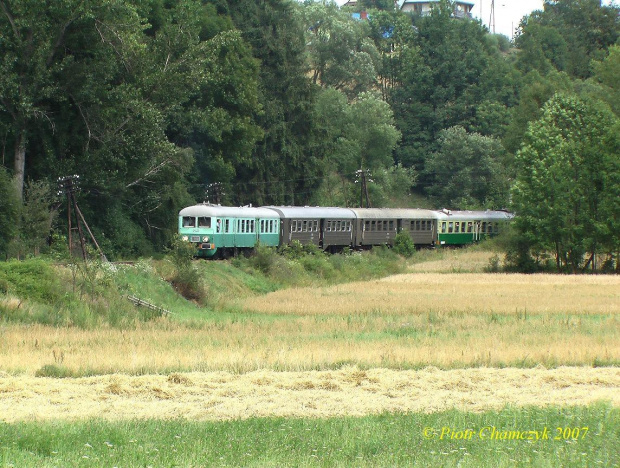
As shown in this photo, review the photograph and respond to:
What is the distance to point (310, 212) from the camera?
195 feet

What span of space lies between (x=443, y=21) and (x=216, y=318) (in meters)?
86.8

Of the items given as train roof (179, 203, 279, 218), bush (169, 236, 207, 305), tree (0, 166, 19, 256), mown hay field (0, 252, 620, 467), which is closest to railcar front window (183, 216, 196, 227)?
train roof (179, 203, 279, 218)

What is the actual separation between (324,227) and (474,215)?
67.9 ft

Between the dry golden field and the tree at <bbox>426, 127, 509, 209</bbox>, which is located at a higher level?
the tree at <bbox>426, 127, 509, 209</bbox>

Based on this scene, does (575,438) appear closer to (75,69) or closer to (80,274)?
(80,274)

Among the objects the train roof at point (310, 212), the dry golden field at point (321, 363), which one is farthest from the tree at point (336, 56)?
the dry golden field at point (321, 363)

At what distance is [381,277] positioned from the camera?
57.6 meters

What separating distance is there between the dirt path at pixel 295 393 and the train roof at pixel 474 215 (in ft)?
178

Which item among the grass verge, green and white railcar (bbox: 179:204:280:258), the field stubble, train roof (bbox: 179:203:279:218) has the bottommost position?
the field stubble

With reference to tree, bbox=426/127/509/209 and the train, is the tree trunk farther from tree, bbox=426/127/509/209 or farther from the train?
tree, bbox=426/127/509/209

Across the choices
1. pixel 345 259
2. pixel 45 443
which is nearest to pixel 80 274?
pixel 45 443

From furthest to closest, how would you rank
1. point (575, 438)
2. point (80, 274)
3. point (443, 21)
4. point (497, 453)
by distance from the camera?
1. point (443, 21)
2. point (80, 274)
3. point (575, 438)
4. point (497, 453)

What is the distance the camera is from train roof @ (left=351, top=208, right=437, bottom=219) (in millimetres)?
65188

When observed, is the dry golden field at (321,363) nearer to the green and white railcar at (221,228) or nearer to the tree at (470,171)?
Answer: the green and white railcar at (221,228)
